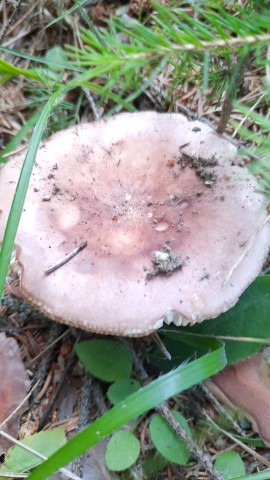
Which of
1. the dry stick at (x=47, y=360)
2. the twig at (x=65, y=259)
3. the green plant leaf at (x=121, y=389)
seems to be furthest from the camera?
the dry stick at (x=47, y=360)

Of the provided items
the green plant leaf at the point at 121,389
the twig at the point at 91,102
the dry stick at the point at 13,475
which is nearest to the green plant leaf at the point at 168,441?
the green plant leaf at the point at 121,389

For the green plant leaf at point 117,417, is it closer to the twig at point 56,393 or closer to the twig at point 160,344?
the twig at point 160,344

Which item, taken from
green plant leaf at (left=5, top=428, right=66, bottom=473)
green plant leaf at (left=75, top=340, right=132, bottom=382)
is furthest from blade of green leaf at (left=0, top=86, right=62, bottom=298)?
green plant leaf at (left=5, top=428, right=66, bottom=473)

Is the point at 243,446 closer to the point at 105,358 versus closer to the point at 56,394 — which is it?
the point at 105,358

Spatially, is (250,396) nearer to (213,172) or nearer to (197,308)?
(197,308)

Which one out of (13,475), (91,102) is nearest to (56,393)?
(13,475)

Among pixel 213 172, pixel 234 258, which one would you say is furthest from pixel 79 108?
pixel 234 258
